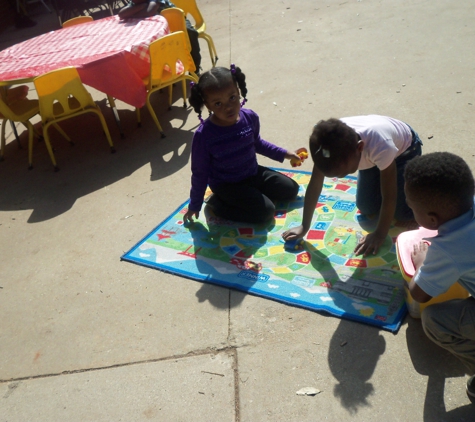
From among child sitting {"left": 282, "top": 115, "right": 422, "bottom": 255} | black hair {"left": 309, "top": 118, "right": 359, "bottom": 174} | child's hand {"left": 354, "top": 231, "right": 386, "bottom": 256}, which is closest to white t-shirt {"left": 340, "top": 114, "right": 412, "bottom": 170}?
child sitting {"left": 282, "top": 115, "right": 422, "bottom": 255}

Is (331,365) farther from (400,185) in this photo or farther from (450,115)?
(450,115)

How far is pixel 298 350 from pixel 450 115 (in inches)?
110

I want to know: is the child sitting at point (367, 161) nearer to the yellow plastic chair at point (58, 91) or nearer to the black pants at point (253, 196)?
the black pants at point (253, 196)

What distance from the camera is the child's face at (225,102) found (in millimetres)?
3137

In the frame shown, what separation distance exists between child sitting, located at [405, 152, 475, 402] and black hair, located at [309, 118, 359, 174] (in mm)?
508

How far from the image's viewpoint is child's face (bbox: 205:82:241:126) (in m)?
3.14

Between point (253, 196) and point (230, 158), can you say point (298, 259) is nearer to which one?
point (253, 196)

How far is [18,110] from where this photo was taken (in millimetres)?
5008

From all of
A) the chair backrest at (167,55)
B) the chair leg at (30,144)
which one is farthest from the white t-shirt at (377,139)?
the chair leg at (30,144)

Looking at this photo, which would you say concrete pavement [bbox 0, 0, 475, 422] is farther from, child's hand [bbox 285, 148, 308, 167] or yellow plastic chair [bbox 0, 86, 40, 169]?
child's hand [bbox 285, 148, 308, 167]

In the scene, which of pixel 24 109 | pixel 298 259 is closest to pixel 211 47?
pixel 24 109

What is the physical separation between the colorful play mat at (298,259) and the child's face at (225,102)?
0.74 meters

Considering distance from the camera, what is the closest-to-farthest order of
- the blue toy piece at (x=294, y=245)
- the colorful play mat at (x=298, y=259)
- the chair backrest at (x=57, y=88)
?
the colorful play mat at (x=298, y=259)
the blue toy piece at (x=294, y=245)
the chair backrest at (x=57, y=88)

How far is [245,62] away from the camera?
6512 millimetres
